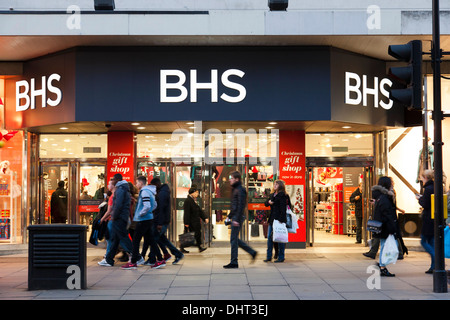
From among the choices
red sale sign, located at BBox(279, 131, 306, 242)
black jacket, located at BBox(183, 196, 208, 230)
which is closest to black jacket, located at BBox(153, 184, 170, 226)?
Answer: black jacket, located at BBox(183, 196, 208, 230)

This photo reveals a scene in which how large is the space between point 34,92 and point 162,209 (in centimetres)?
494

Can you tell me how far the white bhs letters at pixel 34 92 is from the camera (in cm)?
1280

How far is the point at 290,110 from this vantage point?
12586 millimetres

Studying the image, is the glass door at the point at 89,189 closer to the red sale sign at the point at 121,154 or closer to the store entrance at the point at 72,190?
the store entrance at the point at 72,190

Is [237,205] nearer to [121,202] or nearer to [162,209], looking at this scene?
[162,209]

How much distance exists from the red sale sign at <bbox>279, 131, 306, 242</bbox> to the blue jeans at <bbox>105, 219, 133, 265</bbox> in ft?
16.0

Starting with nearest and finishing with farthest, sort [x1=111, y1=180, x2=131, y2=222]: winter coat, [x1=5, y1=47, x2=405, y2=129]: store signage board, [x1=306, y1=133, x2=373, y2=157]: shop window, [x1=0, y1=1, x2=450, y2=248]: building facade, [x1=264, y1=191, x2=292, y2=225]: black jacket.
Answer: [x1=111, y1=180, x2=131, y2=222]: winter coat → [x1=264, y1=191, x2=292, y2=225]: black jacket → [x1=0, y1=1, x2=450, y2=248]: building facade → [x1=5, y1=47, x2=405, y2=129]: store signage board → [x1=306, y1=133, x2=373, y2=157]: shop window

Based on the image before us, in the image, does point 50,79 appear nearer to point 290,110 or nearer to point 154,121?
point 154,121

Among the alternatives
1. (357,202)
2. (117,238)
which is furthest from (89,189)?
(357,202)

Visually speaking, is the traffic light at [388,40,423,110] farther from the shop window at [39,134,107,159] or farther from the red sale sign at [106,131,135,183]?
the shop window at [39,134,107,159]

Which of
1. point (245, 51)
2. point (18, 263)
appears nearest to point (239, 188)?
point (245, 51)

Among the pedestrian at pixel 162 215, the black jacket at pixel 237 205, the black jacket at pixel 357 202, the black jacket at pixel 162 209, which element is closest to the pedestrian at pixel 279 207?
the black jacket at pixel 237 205

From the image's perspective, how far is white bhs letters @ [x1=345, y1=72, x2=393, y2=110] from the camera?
12.8 metres

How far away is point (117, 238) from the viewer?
10.8 m
